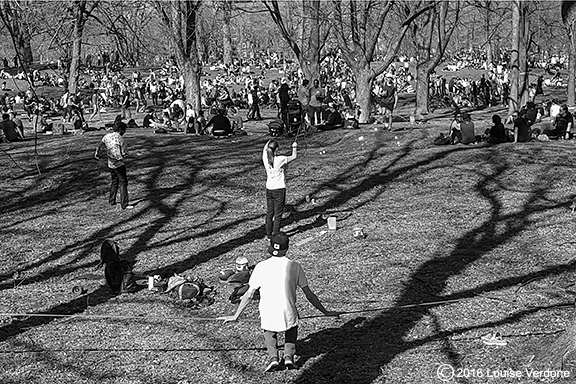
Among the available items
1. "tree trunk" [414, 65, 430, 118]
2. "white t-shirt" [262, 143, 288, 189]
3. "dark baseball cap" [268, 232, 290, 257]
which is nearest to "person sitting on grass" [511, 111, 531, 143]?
"white t-shirt" [262, 143, 288, 189]

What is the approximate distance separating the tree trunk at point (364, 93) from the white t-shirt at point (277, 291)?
737 inches

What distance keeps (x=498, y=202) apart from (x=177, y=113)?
17470mm

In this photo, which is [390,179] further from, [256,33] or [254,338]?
[256,33]

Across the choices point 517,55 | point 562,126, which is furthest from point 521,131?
point 517,55

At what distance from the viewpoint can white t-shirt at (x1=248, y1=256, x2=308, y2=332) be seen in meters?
6.59

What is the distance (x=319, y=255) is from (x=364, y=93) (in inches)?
577

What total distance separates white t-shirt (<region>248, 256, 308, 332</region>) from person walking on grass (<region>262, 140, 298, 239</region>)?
14.2ft

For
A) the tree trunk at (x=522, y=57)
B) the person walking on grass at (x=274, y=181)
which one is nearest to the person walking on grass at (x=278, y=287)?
the person walking on grass at (x=274, y=181)

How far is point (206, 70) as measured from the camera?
68.1m

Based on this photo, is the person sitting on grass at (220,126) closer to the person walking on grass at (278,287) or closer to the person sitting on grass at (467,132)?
the person sitting on grass at (467,132)

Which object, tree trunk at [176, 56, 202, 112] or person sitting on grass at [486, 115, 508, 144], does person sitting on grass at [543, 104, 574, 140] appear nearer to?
person sitting on grass at [486, 115, 508, 144]

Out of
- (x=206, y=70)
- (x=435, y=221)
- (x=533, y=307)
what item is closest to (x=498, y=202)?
(x=435, y=221)

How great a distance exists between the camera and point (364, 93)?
986 inches

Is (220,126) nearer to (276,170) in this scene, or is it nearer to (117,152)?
(117,152)
